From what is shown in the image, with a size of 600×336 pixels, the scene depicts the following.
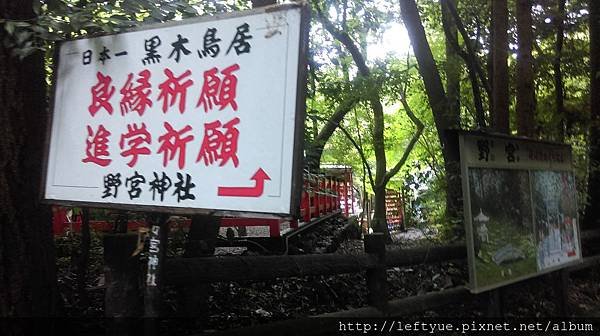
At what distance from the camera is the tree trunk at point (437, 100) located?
5.92 metres

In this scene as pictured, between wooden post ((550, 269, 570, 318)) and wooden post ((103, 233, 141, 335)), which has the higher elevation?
wooden post ((103, 233, 141, 335))

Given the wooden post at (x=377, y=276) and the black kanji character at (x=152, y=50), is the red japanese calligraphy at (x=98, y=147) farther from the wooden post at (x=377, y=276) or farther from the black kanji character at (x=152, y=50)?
the wooden post at (x=377, y=276)

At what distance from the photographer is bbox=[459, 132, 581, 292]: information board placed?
4.00m

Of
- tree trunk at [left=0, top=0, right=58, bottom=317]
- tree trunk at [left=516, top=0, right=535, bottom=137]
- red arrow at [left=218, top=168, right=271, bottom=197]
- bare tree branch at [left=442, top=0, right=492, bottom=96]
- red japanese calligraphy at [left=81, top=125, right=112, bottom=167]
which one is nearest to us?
red arrow at [left=218, top=168, right=271, bottom=197]

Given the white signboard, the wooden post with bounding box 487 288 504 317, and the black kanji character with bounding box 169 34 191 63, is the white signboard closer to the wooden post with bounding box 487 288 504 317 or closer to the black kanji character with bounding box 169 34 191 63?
the black kanji character with bounding box 169 34 191 63

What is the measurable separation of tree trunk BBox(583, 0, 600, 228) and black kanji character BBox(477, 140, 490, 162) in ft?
14.4

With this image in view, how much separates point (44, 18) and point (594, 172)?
7830mm

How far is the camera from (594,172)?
7.75 m

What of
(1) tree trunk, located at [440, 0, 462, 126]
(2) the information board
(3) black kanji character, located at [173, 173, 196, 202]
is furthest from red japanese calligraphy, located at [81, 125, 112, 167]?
(1) tree trunk, located at [440, 0, 462, 126]

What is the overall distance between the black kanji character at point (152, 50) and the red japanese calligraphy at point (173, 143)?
320 millimetres

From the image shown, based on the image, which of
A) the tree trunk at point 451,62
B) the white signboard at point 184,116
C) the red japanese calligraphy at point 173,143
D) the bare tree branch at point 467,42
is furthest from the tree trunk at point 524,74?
the red japanese calligraphy at point 173,143

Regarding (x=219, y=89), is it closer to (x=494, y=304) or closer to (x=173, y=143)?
(x=173, y=143)

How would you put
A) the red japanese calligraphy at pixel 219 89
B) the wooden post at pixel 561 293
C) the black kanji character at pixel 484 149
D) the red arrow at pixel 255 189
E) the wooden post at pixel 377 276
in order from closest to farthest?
the red arrow at pixel 255 189 < the red japanese calligraphy at pixel 219 89 < the wooden post at pixel 377 276 < the black kanji character at pixel 484 149 < the wooden post at pixel 561 293

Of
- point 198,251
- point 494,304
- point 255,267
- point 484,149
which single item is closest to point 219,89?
point 255,267
